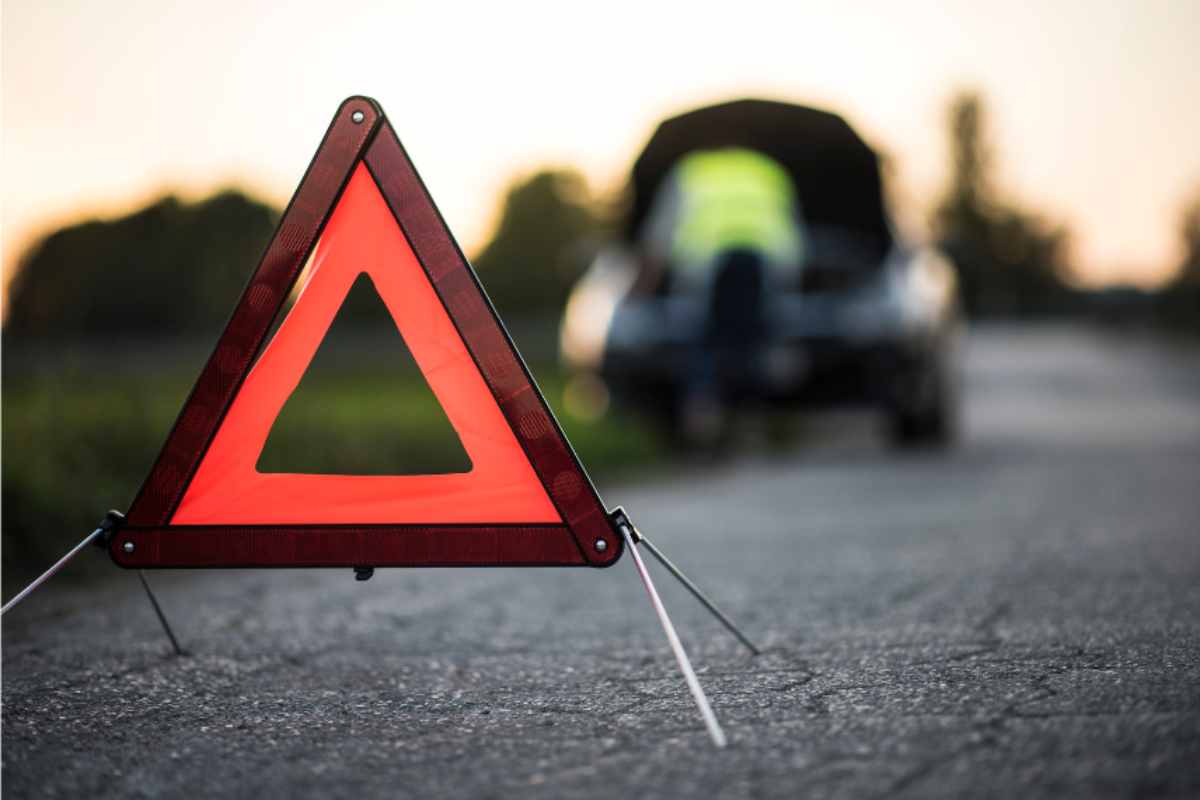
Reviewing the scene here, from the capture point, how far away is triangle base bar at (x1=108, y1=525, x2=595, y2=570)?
9.01 ft

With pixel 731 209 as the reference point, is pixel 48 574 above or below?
below

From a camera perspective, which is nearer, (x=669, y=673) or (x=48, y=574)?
(x=48, y=574)

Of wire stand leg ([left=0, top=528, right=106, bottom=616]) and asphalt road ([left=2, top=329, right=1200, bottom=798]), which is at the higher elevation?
wire stand leg ([left=0, top=528, right=106, bottom=616])

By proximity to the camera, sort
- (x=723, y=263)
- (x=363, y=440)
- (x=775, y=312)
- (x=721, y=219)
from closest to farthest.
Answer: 1. (x=363, y=440)
2. (x=775, y=312)
3. (x=723, y=263)
4. (x=721, y=219)

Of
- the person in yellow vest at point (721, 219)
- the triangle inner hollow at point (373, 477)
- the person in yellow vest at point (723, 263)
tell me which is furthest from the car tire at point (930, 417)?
the triangle inner hollow at point (373, 477)

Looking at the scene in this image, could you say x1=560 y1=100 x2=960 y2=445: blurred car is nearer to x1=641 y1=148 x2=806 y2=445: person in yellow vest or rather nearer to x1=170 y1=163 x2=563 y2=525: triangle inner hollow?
x1=641 y1=148 x2=806 y2=445: person in yellow vest

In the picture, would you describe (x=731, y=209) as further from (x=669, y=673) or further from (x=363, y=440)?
(x=669, y=673)

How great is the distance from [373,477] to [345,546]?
0.16 m

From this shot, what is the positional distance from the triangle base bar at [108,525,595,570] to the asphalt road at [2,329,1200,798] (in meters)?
0.32

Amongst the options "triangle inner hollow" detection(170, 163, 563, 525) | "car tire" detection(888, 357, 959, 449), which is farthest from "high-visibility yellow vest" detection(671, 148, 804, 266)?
"triangle inner hollow" detection(170, 163, 563, 525)

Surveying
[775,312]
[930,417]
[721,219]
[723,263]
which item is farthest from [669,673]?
[930,417]

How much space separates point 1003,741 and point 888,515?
13.3ft

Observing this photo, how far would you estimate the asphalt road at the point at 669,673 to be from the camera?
90.2 inches

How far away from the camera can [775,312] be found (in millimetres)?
9672
